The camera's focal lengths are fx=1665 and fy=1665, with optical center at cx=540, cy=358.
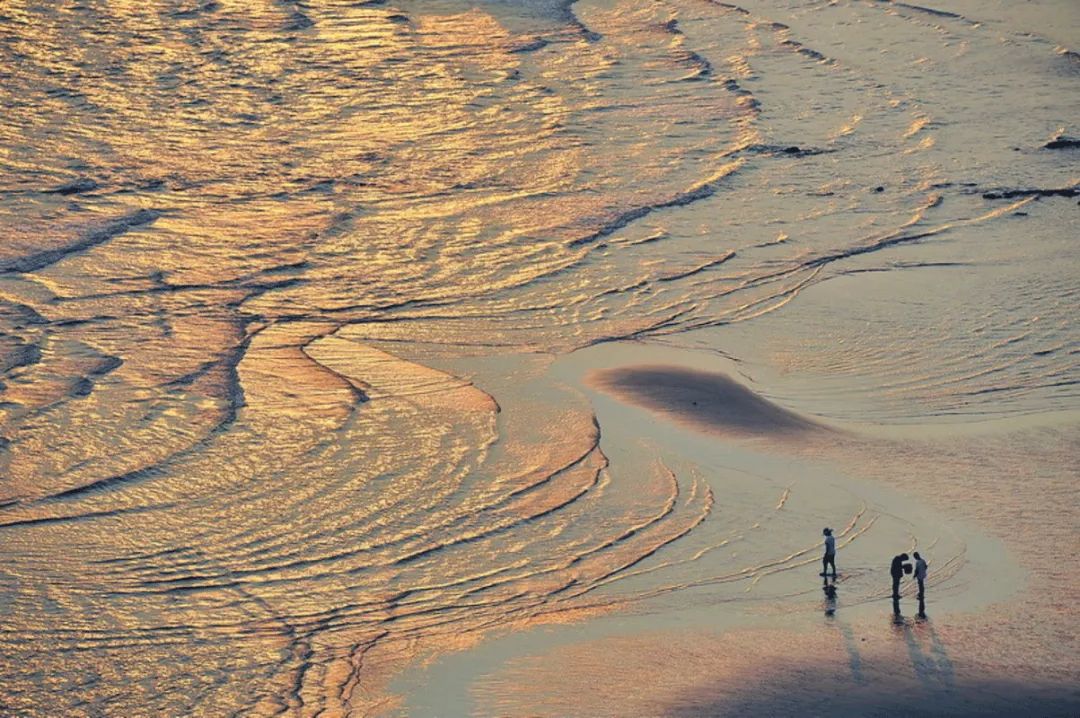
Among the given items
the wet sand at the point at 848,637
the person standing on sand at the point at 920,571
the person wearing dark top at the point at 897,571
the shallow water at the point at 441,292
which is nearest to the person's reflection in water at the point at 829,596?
the wet sand at the point at 848,637

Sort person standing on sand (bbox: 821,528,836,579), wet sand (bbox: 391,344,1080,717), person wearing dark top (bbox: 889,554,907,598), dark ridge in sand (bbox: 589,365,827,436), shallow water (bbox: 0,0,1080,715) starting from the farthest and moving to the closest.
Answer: dark ridge in sand (bbox: 589,365,827,436) → shallow water (bbox: 0,0,1080,715) → person standing on sand (bbox: 821,528,836,579) → person wearing dark top (bbox: 889,554,907,598) → wet sand (bbox: 391,344,1080,717)

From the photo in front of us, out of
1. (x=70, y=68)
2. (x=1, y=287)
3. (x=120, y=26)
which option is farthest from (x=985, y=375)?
(x=120, y=26)

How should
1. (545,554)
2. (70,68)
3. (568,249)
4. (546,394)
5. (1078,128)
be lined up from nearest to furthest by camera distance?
(545,554) → (546,394) → (568,249) → (1078,128) → (70,68)

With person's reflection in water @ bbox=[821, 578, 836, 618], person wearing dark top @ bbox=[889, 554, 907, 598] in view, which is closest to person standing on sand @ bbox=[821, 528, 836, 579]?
person's reflection in water @ bbox=[821, 578, 836, 618]

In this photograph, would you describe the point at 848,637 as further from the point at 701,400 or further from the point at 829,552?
the point at 701,400

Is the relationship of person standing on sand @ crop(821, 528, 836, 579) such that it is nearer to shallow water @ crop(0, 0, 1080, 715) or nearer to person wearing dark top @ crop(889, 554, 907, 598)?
shallow water @ crop(0, 0, 1080, 715)

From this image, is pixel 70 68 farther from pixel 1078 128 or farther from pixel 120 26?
pixel 1078 128

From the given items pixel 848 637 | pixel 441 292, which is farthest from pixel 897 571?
pixel 441 292
